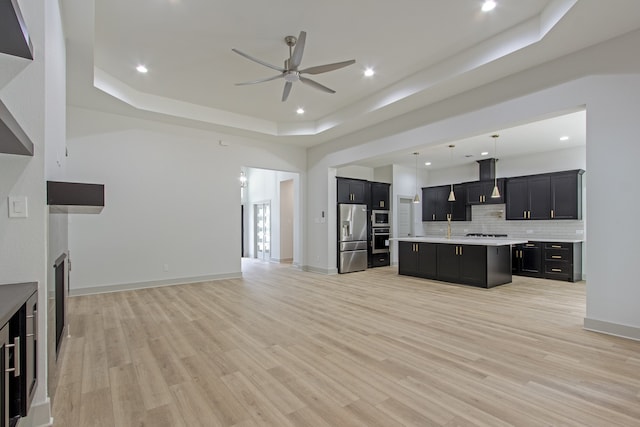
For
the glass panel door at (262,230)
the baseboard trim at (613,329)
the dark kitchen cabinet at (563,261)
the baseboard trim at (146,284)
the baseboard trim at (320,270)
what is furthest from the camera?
the glass panel door at (262,230)

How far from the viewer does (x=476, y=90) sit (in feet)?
15.0

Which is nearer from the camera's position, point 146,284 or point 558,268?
point 146,284

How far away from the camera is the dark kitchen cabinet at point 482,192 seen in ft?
27.4

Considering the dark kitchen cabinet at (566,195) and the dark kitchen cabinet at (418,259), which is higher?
the dark kitchen cabinet at (566,195)

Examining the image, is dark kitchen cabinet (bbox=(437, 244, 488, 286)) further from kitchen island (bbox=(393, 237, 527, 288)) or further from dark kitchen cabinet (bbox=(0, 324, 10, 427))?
dark kitchen cabinet (bbox=(0, 324, 10, 427))

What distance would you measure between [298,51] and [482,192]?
7.07m

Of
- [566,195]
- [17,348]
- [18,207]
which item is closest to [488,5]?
[18,207]

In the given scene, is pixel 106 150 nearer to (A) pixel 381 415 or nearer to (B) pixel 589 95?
(A) pixel 381 415

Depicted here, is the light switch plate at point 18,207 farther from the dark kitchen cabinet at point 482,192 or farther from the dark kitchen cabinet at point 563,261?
the dark kitchen cabinet at point 482,192

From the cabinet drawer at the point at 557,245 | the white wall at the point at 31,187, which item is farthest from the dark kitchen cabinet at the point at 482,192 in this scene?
the white wall at the point at 31,187

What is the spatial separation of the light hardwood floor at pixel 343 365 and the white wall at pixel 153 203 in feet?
3.47

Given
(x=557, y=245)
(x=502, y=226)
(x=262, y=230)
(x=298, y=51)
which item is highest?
(x=298, y=51)

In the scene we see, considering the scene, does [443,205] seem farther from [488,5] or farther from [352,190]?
[488,5]

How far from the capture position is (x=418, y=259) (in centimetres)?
705
